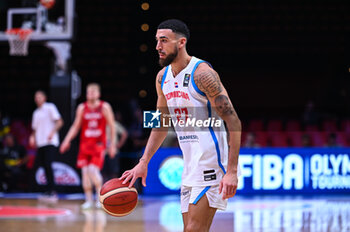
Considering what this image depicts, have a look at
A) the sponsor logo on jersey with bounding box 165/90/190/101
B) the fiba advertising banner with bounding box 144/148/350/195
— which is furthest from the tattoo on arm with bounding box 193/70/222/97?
the fiba advertising banner with bounding box 144/148/350/195

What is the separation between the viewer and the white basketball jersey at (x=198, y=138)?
138 inches

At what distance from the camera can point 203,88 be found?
3422mm

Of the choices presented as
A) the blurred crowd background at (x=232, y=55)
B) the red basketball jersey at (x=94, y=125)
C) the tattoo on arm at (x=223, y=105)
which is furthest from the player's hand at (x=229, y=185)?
the blurred crowd background at (x=232, y=55)

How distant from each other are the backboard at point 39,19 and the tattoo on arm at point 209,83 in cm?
806

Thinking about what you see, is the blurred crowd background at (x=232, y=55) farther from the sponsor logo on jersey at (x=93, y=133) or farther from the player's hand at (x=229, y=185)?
the player's hand at (x=229, y=185)

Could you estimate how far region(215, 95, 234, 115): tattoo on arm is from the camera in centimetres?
330

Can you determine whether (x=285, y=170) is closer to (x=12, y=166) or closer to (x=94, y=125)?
(x=94, y=125)

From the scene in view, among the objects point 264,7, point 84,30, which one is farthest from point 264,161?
point 84,30

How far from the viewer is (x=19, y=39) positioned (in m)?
11.3

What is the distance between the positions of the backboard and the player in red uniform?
307cm

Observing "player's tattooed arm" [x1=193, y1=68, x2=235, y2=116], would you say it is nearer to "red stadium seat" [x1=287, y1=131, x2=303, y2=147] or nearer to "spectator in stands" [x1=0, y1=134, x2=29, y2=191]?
"spectator in stands" [x1=0, y1=134, x2=29, y2=191]

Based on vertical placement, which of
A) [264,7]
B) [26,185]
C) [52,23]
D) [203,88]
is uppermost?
[264,7]

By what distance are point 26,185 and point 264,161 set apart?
4759 mm

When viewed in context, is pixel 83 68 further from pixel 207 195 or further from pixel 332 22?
pixel 207 195
